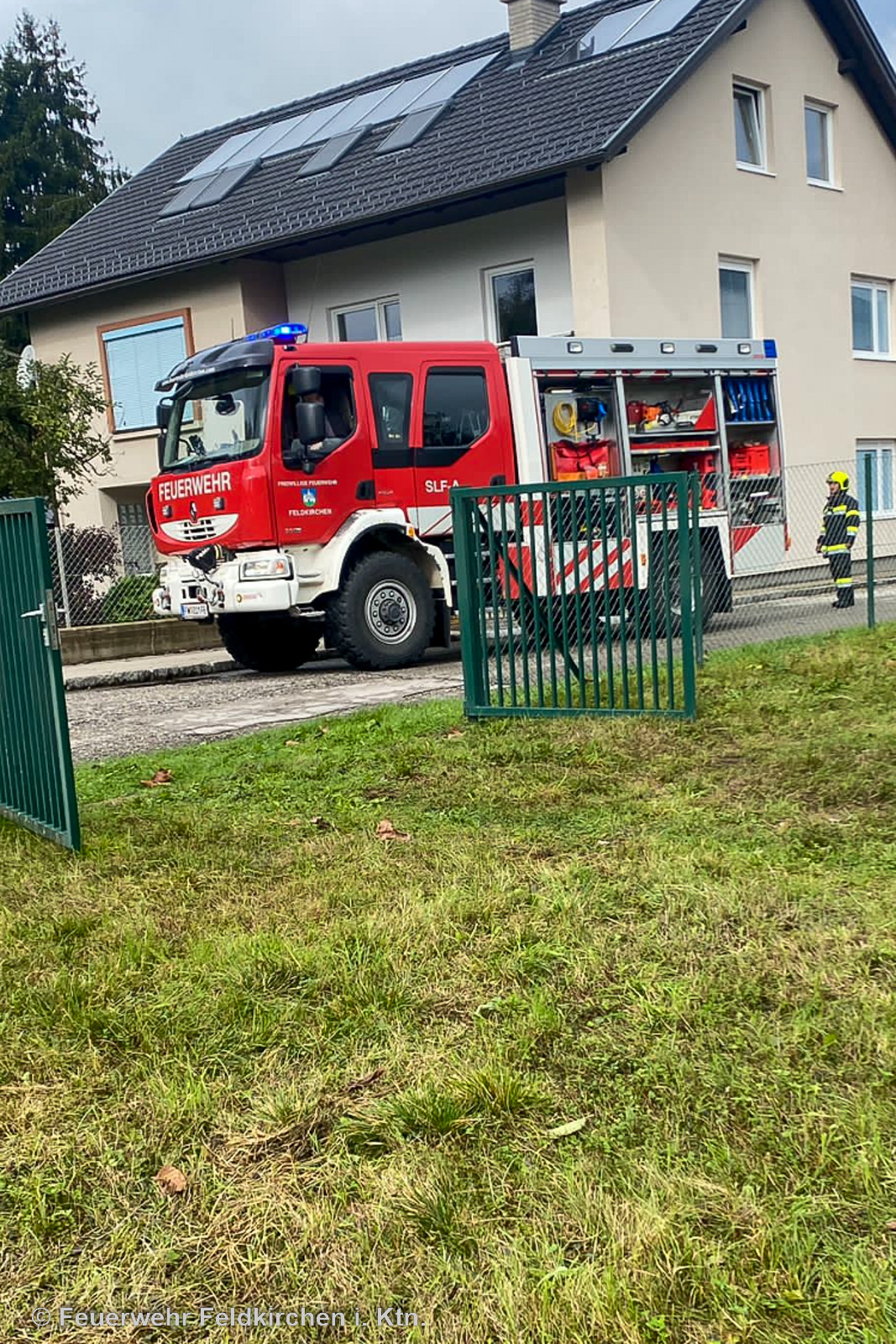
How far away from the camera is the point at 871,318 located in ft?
75.6

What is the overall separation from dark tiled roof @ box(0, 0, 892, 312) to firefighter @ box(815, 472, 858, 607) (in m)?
5.36

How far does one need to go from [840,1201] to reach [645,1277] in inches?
16.6

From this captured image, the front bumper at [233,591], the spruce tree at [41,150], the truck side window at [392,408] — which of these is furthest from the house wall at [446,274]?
the spruce tree at [41,150]

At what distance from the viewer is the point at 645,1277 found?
85.4 inches

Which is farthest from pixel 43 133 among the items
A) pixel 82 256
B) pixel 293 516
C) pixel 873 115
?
pixel 293 516

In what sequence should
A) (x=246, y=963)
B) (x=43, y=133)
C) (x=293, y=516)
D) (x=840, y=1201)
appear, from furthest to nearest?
(x=43, y=133), (x=293, y=516), (x=246, y=963), (x=840, y=1201)

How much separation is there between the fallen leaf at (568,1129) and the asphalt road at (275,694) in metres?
5.52

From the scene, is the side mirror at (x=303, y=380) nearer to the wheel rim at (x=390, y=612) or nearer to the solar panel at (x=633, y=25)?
the wheel rim at (x=390, y=612)

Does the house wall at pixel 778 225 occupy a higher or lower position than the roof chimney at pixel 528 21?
lower

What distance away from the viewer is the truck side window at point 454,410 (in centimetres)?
1219

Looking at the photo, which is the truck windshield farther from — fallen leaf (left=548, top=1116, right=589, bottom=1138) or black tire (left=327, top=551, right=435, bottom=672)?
fallen leaf (left=548, top=1116, right=589, bottom=1138)

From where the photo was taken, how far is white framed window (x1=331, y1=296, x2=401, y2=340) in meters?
20.1

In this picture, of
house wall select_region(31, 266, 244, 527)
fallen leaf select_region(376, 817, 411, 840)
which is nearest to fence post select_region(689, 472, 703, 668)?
fallen leaf select_region(376, 817, 411, 840)

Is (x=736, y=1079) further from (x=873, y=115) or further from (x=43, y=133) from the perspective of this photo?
(x=43, y=133)
